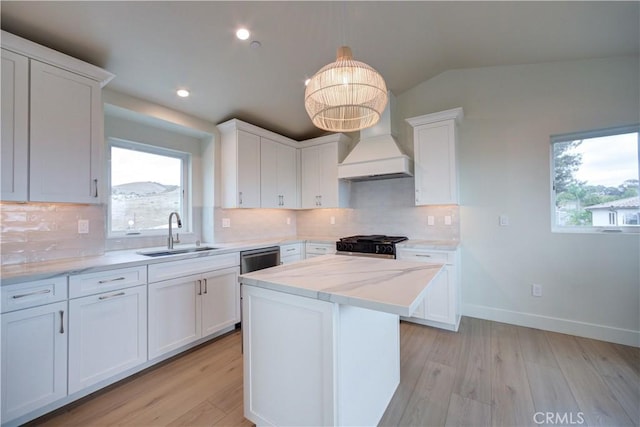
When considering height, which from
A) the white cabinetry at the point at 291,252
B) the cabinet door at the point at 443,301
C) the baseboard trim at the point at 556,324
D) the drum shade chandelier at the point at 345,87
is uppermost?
the drum shade chandelier at the point at 345,87

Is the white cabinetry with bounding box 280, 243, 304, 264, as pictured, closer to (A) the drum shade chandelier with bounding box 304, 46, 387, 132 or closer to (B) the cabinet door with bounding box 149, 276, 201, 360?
(B) the cabinet door with bounding box 149, 276, 201, 360

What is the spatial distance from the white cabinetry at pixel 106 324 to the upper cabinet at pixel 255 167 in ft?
4.80

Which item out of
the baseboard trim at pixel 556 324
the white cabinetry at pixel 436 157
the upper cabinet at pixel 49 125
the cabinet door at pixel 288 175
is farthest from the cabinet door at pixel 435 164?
the upper cabinet at pixel 49 125

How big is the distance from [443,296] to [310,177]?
95.7 inches

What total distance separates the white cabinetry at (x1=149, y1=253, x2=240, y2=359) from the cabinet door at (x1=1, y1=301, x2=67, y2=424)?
0.54 m

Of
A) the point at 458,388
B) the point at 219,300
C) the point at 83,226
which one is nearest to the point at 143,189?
the point at 83,226

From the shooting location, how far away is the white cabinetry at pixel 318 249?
141 inches

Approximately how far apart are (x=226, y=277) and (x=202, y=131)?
5.85 feet

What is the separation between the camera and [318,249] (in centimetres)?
370

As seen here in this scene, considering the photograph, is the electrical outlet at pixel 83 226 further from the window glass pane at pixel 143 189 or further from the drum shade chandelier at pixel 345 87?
the drum shade chandelier at pixel 345 87

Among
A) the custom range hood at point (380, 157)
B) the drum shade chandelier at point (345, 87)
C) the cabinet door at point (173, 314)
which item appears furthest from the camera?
the custom range hood at point (380, 157)

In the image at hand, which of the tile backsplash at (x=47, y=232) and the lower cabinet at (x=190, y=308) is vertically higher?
the tile backsplash at (x=47, y=232)

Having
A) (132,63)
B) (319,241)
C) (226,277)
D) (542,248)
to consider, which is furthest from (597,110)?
(132,63)

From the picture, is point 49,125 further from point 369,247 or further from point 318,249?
point 369,247
